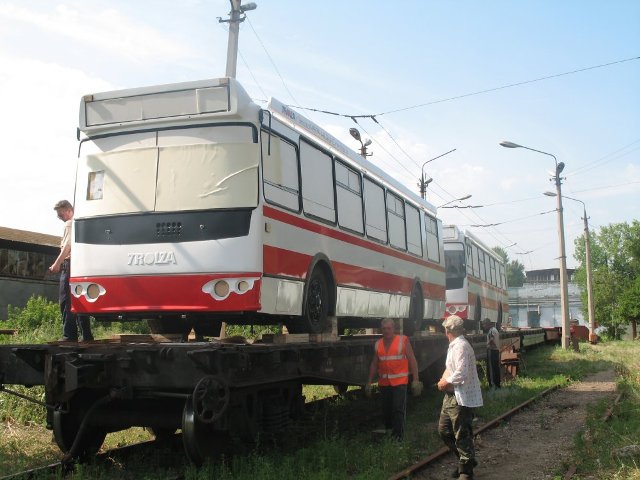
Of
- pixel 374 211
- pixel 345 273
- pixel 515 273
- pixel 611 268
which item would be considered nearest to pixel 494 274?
pixel 374 211

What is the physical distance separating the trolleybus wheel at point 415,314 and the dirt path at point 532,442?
6.37 feet

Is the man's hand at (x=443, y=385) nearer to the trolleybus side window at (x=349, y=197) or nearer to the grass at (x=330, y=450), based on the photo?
the grass at (x=330, y=450)

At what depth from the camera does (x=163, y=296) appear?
7.48 m

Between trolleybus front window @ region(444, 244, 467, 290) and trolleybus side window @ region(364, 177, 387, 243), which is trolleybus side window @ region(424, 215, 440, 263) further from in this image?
trolleybus front window @ region(444, 244, 467, 290)

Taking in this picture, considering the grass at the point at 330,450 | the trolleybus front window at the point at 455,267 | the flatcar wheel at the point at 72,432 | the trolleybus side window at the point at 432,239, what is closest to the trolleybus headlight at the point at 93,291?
the flatcar wheel at the point at 72,432

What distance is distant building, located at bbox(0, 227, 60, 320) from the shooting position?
30297mm

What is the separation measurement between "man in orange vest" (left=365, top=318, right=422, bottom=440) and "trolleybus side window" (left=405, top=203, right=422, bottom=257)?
4.60 metres

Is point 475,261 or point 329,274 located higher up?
point 475,261

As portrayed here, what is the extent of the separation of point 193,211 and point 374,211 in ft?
16.0

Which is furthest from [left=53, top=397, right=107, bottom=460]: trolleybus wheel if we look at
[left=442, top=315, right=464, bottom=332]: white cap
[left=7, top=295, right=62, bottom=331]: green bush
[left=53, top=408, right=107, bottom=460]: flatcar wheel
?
[left=7, top=295, right=62, bottom=331]: green bush

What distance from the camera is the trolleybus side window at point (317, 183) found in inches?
355

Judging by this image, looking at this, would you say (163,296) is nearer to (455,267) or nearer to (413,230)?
(413,230)

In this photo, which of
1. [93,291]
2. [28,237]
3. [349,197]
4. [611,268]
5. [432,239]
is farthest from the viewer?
[611,268]

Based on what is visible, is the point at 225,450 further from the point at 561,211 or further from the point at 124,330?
the point at 561,211
